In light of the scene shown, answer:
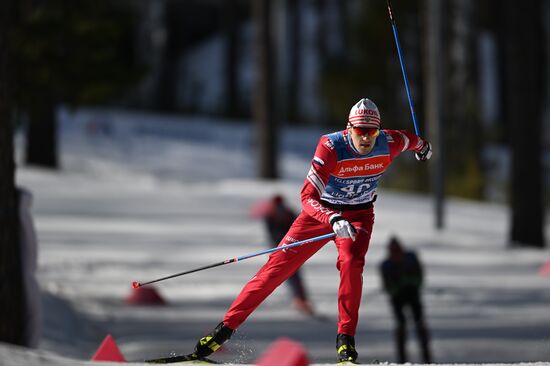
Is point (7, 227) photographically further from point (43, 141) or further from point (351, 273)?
point (43, 141)

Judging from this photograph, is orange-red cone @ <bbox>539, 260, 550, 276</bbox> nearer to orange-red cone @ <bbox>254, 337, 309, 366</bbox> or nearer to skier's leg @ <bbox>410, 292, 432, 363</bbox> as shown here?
skier's leg @ <bbox>410, 292, 432, 363</bbox>

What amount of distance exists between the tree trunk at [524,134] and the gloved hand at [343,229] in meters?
14.5

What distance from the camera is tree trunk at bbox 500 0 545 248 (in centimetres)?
2119

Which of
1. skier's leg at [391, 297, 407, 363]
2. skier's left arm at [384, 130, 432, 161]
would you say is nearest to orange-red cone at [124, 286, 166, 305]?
skier's leg at [391, 297, 407, 363]

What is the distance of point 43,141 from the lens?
27.3m

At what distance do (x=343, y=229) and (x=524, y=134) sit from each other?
14744 mm

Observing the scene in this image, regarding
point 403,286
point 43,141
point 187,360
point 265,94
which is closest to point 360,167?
point 187,360

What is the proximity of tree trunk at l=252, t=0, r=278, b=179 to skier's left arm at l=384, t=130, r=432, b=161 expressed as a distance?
19077 mm

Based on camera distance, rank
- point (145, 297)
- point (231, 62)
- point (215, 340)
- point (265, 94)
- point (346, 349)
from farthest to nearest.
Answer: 1. point (231, 62)
2. point (265, 94)
3. point (145, 297)
4. point (215, 340)
5. point (346, 349)

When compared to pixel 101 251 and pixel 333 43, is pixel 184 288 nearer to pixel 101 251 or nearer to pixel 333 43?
pixel 101 251

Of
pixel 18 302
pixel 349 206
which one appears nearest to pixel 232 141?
pixel 18 302

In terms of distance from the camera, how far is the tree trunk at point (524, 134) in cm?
2119

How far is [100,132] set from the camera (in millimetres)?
35375

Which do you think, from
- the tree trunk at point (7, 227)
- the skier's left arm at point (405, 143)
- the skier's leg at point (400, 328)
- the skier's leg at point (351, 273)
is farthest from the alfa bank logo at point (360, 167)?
the skier's leg at point (400, 328)
